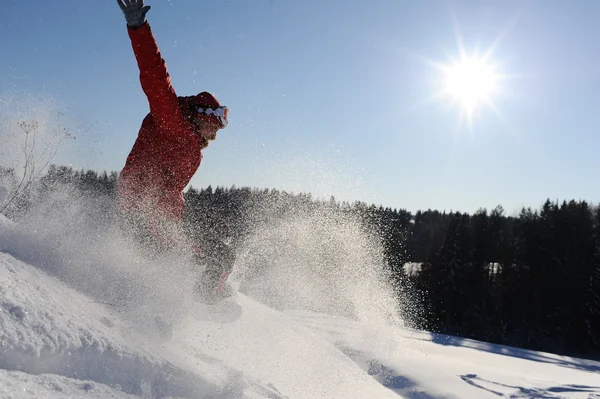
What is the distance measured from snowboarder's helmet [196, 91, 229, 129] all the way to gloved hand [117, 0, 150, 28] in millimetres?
900

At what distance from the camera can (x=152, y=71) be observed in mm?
3789

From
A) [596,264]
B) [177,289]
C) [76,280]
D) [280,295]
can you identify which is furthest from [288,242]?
[596,264]

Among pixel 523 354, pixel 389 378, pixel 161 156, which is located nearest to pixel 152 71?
pixel 161 156

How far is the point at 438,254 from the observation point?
37438 millimetres

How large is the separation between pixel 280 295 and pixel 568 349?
98.9ft

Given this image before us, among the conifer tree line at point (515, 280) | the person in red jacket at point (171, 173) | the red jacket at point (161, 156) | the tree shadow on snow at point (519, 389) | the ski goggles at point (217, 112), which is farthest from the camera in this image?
the conifer tree line at point (515, 280)

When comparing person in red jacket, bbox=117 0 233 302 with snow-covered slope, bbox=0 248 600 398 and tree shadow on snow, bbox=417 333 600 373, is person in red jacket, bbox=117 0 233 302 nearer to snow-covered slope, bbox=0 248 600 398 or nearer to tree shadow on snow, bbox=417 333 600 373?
snow-covered slope, bbox=0 248 600 398

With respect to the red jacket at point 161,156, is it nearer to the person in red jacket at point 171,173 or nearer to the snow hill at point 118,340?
the person in red jacket at point 171,173

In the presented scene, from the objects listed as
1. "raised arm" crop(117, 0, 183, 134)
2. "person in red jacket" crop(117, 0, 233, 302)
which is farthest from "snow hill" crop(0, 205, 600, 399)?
"raised arm" crop(117, 0, 183, 134)

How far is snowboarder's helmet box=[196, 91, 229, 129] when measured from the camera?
4.25 meters

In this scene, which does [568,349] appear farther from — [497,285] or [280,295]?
[280,295]

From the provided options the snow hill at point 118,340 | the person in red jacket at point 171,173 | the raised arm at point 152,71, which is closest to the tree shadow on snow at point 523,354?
the snow hill at point 118,340

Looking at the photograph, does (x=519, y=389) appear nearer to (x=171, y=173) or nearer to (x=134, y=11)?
(x=171, y=173)

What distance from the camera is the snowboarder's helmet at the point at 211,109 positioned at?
14.0ft
